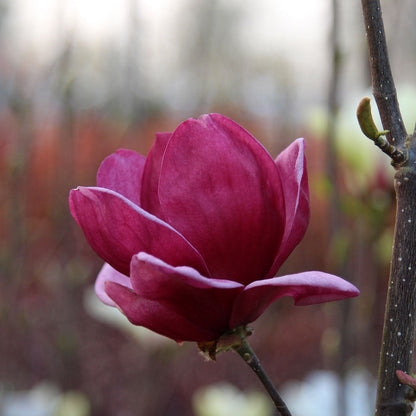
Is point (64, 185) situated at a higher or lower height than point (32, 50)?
lower

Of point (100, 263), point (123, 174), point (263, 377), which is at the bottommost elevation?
point (100, 263)

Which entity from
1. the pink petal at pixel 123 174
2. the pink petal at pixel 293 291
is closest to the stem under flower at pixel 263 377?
the pink petal at pixel 293 291

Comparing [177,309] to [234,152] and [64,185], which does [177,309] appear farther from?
[64,185]

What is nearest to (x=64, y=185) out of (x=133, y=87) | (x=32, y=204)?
(x=133, y=87)

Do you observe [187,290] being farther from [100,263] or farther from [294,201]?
[100,263]

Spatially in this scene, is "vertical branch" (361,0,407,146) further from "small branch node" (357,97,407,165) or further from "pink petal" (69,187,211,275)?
"pink petal" (69,187,211,275)

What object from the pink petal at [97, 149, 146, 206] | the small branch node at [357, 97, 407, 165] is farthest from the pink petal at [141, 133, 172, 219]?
the small branch node at [357, 97, 407, 165]

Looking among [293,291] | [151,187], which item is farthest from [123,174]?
[293,291]
